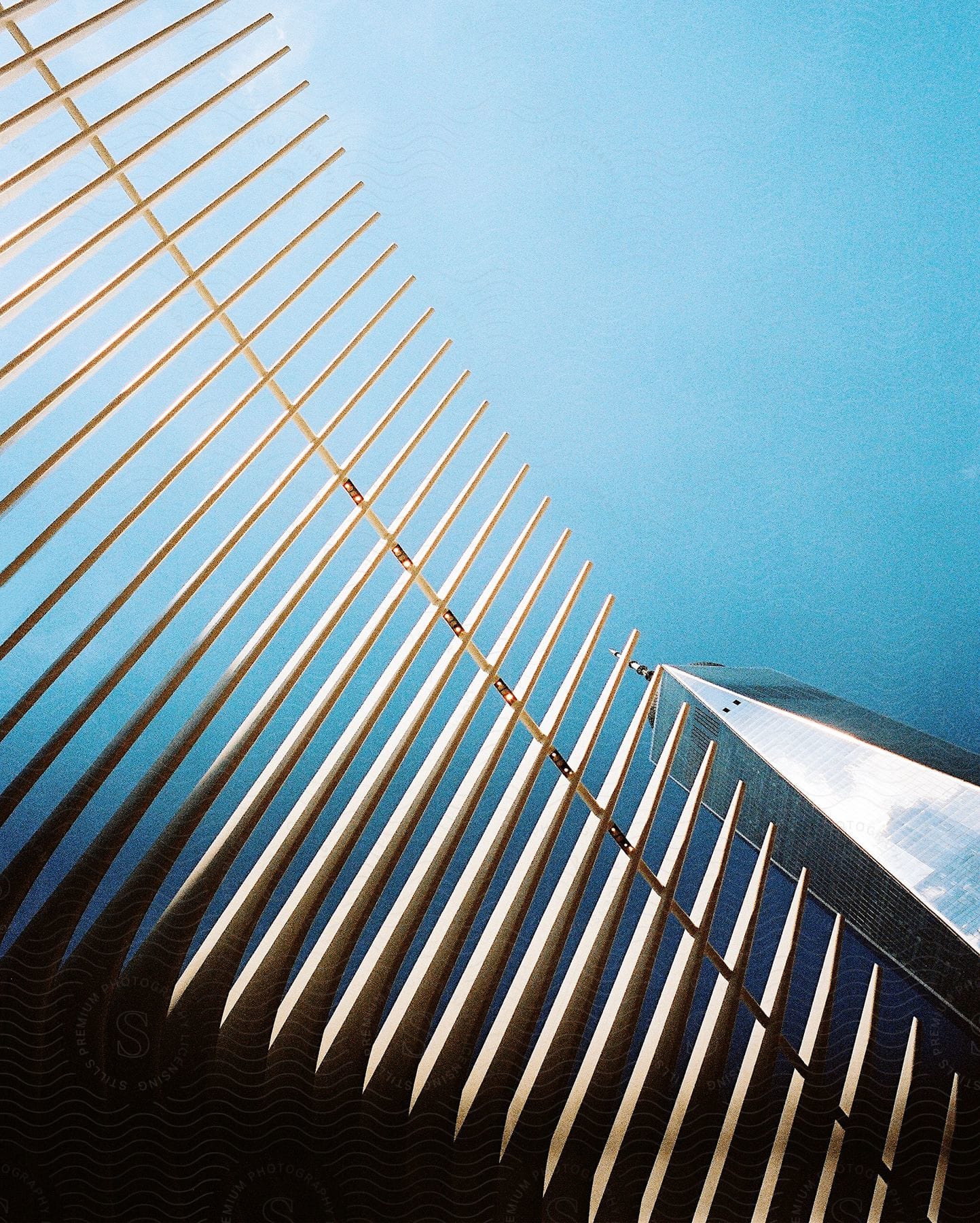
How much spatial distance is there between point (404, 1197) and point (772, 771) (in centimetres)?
2715

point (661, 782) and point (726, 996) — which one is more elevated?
point (661, 782)

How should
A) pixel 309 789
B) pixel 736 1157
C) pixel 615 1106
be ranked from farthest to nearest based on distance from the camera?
pixel 736 1157, pixel 615 1106, pixel 309 789

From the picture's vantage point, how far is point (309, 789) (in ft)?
21.6

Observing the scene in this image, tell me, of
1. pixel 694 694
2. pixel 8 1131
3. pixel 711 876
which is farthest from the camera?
pixel 694 694

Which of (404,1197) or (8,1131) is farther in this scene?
(404,1197)

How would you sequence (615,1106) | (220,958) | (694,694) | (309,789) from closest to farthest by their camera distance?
(220,958)
(309,789)
(615,1106)
(694,694)

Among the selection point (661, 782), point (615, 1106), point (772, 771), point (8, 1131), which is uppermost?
point (772, 771)

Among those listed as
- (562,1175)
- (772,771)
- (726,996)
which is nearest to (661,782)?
(726,996)

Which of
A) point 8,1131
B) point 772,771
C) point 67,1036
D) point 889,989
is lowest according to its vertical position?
point 8,1131

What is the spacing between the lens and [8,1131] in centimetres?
514

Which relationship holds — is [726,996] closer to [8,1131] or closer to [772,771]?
[8,1131]

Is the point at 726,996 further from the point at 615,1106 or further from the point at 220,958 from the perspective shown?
the point at 220,958

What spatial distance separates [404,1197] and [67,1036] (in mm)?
2956

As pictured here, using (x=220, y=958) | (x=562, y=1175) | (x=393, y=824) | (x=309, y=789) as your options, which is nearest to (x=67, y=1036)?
(x=220, y=958)
